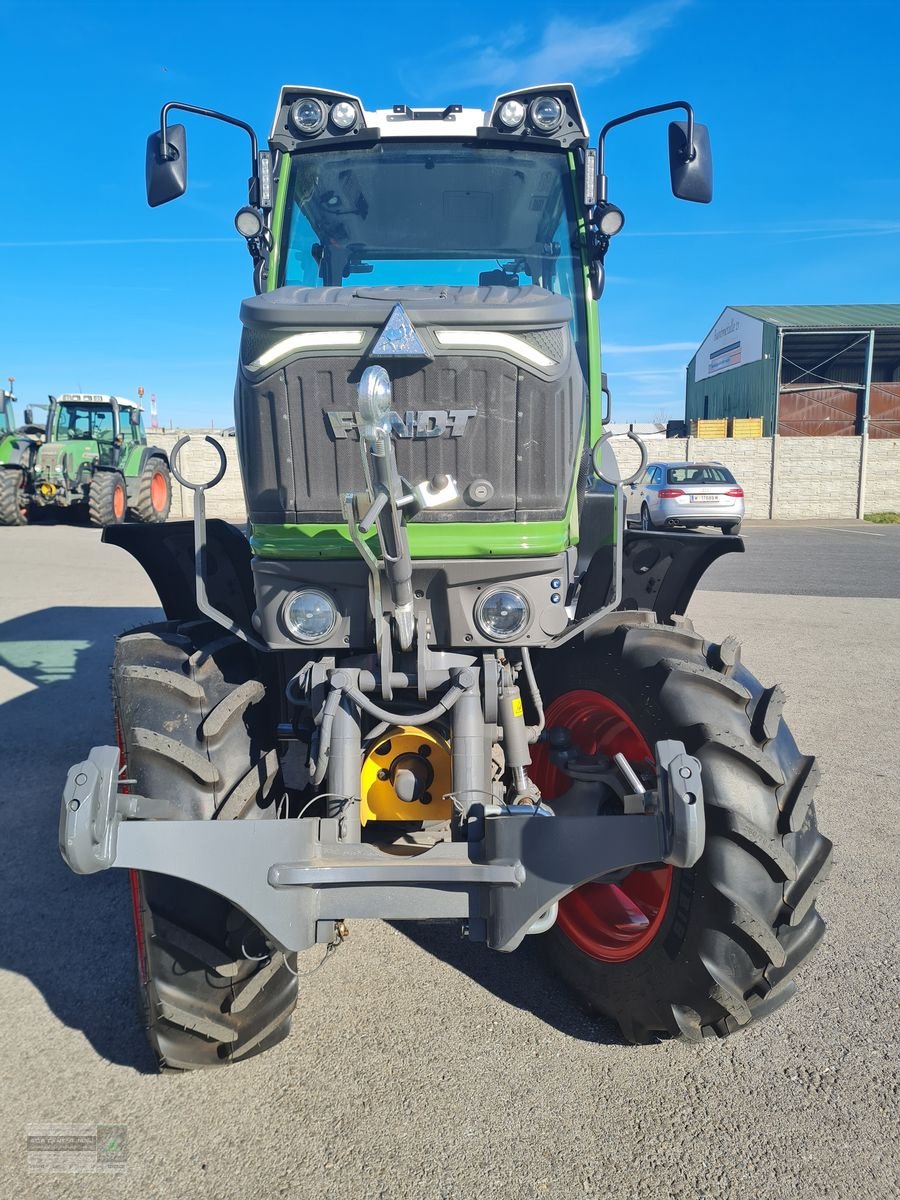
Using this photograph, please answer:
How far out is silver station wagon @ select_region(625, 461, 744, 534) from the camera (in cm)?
1816

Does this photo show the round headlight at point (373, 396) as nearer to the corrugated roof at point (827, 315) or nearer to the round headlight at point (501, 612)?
the round headlight at point (501, 612)

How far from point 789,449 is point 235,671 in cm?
2479

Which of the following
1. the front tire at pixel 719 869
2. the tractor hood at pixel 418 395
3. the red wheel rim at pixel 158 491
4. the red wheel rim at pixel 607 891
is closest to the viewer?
the front tire at pixel 719 869

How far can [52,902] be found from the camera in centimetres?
356

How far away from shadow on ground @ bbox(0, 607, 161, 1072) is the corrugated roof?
1214 inches

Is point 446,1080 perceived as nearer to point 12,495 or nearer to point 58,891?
point 58,891

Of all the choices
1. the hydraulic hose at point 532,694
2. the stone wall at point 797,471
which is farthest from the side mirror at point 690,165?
the stone wall at point 797,471

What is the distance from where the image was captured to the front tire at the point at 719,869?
237 centimetres

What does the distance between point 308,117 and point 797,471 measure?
2385 cm

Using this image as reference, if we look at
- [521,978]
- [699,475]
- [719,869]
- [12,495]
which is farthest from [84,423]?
[719,869]

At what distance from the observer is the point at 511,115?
3.67 metres

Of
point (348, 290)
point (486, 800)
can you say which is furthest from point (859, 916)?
point (348, 290)

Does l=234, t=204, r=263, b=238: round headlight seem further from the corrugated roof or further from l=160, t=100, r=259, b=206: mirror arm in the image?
the corrugated roof

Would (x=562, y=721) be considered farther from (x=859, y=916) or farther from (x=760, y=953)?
(x=859, y=916)
